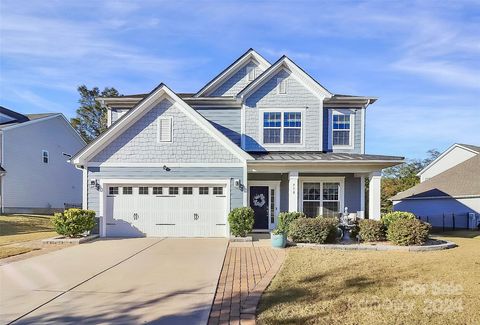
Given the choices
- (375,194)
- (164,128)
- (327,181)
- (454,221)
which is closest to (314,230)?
(375,194)

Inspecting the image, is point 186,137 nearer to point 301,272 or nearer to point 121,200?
point 121,200

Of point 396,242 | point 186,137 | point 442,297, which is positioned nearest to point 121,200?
point 186,137

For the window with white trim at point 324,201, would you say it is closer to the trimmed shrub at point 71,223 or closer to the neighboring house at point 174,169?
the neighboring house at point 174,169

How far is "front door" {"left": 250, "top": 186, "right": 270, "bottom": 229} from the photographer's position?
18.4m

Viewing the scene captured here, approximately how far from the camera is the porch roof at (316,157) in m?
16.0

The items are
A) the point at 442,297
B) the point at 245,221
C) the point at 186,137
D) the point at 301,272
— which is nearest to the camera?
the point at 442,297

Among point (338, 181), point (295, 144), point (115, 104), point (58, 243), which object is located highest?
point (115, 104)

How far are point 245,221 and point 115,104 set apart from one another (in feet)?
29.9

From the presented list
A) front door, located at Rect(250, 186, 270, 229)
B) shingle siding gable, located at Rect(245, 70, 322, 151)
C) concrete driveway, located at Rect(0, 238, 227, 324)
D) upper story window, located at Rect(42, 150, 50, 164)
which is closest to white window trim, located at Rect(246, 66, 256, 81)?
shingle siding gable, located at Rect(245, 70, 322, 151)

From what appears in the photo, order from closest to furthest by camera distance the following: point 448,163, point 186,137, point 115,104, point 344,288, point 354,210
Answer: point 344,288 < point 186,137 < point 354,210 < point 115,104 < point 448,163

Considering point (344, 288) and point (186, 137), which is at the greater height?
point (186, 137)

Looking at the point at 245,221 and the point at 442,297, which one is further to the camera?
the point at 245,221

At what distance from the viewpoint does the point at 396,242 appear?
13469 mm

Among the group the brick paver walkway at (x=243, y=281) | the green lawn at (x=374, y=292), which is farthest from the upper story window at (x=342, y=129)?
the green lawn at (x=374, y=292)
